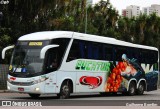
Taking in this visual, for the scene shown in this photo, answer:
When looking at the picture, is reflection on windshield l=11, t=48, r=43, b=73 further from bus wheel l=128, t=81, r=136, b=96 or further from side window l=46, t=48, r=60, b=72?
bus wheel l=128, t=81, r=136, b=96

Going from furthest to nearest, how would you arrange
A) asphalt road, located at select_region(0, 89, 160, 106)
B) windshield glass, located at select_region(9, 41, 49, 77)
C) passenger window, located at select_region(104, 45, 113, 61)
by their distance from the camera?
passenger window, located at select_region(104, 45, 113, 61) → windshield glass, located at select_region(9, 41, 49, 77) → asphalt road, located at select_region(0, 89, 160, 106)

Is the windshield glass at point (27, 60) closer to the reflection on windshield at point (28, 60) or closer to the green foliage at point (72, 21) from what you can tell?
the reflection on windshield at point (28, 60)

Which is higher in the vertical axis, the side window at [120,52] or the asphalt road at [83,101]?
the side window at [120,52]

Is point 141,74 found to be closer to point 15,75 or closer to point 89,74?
point 89,74

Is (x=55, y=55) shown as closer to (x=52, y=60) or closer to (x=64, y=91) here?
(x=52, y=60)

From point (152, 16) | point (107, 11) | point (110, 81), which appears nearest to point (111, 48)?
point (110, 81)

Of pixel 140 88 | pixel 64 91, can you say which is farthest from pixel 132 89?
pixel 64 91

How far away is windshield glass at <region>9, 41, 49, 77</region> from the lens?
19.7 metres

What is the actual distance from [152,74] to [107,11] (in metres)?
26.7

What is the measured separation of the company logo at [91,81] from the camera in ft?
73.4

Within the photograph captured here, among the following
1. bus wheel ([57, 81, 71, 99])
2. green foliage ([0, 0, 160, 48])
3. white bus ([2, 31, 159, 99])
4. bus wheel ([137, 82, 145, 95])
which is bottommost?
bus wheel ([137, 82, 145, 95])

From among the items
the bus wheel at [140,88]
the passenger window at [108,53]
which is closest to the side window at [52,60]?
the passenger window at [108,53]

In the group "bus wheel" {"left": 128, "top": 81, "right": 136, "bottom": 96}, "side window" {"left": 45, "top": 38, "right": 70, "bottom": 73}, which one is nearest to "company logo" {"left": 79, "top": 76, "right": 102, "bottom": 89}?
"side window" {"left": 45, "top": 38, "right": 70, "bottom": 73}

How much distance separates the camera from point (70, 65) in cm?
2114
